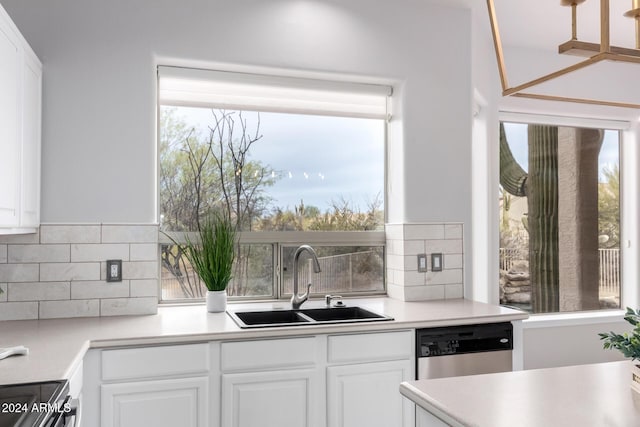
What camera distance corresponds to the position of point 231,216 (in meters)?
3.11

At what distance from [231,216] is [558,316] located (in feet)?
8.89

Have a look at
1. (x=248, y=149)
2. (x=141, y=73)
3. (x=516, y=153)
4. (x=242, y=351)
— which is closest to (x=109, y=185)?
(x=141, y=73)

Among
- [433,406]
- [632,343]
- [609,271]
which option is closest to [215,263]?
[433,406]

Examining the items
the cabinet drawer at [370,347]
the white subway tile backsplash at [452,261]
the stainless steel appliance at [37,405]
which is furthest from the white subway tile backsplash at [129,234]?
the white subway tile backsplash at [452,261]

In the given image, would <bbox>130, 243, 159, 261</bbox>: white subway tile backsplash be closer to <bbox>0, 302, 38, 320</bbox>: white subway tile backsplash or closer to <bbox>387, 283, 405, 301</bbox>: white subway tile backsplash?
<bbox>0, 302, 38, 320</bbox>: white subway tile backsplash

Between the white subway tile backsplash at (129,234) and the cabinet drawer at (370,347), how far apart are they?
108cm

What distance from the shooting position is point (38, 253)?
252 centimetres

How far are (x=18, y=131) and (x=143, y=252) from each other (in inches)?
32.7

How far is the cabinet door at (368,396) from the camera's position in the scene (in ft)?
7.90

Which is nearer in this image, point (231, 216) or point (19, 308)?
point (19, 308)

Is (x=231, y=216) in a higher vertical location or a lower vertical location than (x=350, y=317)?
higher

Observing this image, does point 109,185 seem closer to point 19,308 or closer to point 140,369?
point 19,308

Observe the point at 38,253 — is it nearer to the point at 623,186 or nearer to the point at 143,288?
the point at 143,288

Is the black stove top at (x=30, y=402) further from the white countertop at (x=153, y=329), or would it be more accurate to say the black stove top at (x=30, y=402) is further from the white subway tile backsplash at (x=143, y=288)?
the white subway tile backsplash at (x=143, y=288)
